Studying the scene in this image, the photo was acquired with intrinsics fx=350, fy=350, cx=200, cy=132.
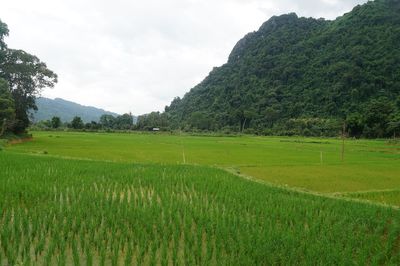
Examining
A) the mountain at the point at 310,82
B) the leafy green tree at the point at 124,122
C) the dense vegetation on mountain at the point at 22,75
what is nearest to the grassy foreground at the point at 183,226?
the dense vegetation on mountain at the point at 22,75

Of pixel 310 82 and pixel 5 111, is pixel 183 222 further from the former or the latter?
pixel 310 82

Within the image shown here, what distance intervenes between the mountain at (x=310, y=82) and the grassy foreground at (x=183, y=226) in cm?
3192

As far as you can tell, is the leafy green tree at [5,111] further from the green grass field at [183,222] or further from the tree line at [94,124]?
the tree line at [94,124]

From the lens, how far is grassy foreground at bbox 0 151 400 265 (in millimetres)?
4273

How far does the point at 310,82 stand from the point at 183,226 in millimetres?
67169

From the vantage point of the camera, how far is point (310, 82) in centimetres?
→ 6800

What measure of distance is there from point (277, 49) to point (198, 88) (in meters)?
22.8

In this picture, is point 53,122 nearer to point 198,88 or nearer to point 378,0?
point 198,88

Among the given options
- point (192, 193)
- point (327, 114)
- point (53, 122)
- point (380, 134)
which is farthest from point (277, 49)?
point (192, 193)

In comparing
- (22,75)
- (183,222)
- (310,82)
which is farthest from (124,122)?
(183,222)

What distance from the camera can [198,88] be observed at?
94.3 meters

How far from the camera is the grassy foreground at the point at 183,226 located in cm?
427

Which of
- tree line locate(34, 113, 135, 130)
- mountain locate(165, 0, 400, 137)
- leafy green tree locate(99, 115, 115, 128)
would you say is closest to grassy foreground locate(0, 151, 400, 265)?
mountain locate(165, 0, 400, 137)

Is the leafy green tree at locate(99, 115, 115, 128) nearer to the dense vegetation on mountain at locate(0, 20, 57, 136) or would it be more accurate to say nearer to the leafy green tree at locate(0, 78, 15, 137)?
the dense vegetation on mountain at locate(0, 20, 57, 136)
